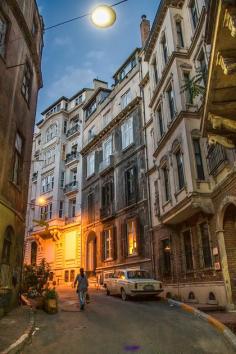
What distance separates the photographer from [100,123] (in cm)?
3412

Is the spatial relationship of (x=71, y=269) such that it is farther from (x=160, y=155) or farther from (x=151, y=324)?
(x=151, y=324)

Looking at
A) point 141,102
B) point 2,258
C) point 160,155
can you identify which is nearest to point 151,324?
point 2,258

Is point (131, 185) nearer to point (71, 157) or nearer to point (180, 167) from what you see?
point (180, 167)

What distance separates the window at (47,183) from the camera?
1511 inches

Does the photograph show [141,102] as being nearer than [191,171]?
No

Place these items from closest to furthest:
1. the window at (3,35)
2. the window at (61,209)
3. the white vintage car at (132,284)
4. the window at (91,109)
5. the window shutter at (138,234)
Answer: the window at (3,35), the white vintage car at (132,284), the window shutter at (138,234), the window at (61,209), the window at (91,109)

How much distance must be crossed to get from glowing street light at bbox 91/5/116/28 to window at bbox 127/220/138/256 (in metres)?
17.7

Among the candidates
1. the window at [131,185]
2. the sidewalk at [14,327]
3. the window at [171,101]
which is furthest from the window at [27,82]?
the window at [131,185]

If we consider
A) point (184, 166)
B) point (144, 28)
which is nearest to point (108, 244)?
point (184, 166)

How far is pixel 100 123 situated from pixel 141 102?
27.2 ft

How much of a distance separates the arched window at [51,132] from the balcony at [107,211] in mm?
16612

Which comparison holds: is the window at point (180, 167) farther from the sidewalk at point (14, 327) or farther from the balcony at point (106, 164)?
the balcony at point (106, 164)

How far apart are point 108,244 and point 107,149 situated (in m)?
9.73

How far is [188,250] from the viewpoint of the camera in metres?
17.2
